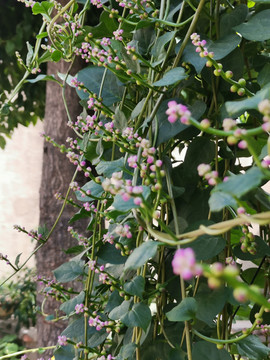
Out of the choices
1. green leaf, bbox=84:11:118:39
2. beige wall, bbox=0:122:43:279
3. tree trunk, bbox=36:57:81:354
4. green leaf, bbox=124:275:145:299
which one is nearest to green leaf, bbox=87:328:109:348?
green leaf, bbox=124:275:145:299

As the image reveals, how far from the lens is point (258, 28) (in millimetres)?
340

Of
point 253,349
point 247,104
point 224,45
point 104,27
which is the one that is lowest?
point 253,349

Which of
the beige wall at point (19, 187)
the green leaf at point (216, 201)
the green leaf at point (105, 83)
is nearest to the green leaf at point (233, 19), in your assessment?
the green leaf at point (105, 83)

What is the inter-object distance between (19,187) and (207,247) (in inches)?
155

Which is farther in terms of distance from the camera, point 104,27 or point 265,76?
point 104,27

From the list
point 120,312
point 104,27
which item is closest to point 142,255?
point 120,312

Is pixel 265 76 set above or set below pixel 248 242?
above

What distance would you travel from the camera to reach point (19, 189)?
160 inches

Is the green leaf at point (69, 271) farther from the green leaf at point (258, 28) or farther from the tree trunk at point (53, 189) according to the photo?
the tree trunk at point (53, 189)

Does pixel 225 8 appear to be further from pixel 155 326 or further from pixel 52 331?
pixel 52 331

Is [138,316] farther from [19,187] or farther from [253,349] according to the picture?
[19,187]

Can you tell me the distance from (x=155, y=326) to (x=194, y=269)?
30 centimetres

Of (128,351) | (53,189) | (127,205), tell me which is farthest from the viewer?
(53,189)

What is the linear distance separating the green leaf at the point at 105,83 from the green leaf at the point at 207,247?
190 mm
